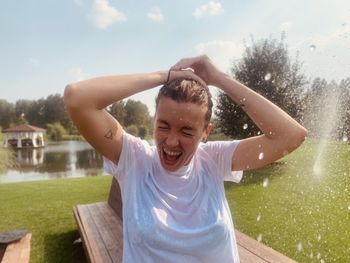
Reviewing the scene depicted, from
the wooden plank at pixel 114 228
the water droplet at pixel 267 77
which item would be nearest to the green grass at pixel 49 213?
the wooden plank at pixel 114 228

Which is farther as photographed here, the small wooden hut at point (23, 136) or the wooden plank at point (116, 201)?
the small wooden hut at point (23, 136)

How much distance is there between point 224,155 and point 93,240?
3.68 metres

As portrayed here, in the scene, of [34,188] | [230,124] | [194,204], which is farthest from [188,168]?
[230,124]

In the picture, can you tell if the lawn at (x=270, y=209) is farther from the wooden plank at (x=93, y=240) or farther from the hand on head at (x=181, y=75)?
the hand on head at (x=181, y=75)

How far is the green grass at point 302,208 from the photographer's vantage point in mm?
6148

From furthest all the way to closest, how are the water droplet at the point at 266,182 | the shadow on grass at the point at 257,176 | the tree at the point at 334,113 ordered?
the shadow on grass at the point at 257,176
the water droplet at the point at 266,182
the tree at the point at 334,113

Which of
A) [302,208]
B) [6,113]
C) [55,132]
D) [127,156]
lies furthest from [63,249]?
[6,113]

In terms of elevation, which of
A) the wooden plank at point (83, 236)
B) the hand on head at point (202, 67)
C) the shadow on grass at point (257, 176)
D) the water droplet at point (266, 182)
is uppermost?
the hand on head at point (202, 67)

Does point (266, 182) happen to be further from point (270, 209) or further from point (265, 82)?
point (265, 82)

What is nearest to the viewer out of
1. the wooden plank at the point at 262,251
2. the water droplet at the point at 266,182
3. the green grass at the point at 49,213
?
the wooden plank at the point at 262,251

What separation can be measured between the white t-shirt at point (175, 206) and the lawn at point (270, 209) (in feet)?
14.3

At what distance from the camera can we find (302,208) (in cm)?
850

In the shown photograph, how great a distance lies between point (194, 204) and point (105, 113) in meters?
0.64

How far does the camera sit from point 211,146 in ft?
6.59
